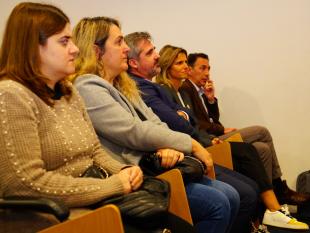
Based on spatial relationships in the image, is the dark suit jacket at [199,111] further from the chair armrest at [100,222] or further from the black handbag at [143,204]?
the chair armrest at [100,222]

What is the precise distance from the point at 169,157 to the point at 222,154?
654mm

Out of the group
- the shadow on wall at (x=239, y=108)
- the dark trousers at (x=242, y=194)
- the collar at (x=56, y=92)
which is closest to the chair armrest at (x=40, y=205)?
the collar at (x=56, y=92)

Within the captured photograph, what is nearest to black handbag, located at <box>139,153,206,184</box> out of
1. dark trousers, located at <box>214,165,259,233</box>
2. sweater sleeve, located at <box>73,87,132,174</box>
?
sweater sleeve, located at <box>73,87,132,174</box>

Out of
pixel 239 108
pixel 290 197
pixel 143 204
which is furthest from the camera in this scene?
pixel 239 108

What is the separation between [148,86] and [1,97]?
4.07ft

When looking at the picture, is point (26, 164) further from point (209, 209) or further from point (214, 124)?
point (214, 124)

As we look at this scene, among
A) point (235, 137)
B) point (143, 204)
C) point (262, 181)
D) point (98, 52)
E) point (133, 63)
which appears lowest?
point (262, 181)

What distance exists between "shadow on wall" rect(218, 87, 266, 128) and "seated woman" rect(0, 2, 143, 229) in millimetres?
2212

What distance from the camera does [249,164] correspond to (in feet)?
7.68

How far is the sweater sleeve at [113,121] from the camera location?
162 cm

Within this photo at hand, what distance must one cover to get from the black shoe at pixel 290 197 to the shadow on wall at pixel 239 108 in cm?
71

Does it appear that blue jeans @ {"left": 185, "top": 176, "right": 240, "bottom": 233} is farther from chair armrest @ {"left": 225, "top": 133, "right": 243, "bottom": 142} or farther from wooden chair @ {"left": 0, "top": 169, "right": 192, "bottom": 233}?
chair armrest @ {"left": 225, "top": 133, "right": 243, "bottom": 142}

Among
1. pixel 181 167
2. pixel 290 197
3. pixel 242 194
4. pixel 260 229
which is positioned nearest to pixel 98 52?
pixel 181 167

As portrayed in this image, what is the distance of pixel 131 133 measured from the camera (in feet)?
5.41
